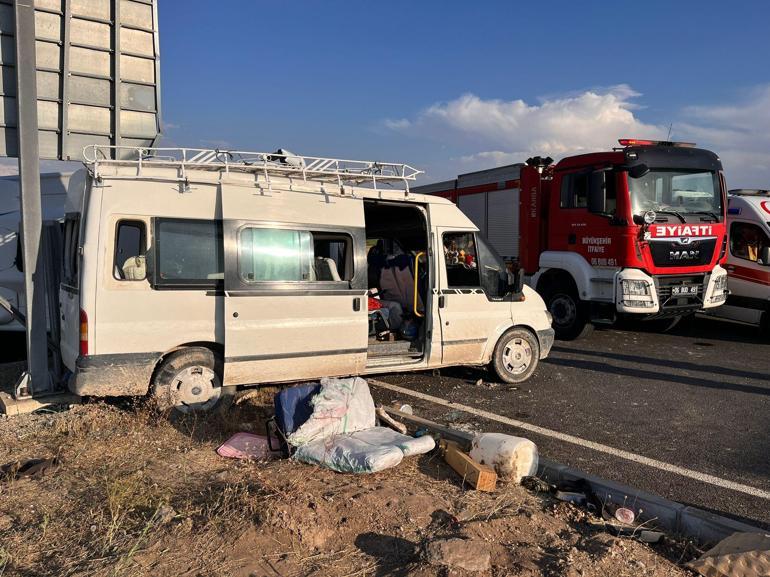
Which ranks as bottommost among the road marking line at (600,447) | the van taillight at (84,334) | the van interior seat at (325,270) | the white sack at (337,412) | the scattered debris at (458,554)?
the road marking line at (600,447)

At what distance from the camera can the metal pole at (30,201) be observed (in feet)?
17.7

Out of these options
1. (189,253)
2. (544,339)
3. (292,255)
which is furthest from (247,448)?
(544,339)

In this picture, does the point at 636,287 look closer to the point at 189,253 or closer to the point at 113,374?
the point at 189,253

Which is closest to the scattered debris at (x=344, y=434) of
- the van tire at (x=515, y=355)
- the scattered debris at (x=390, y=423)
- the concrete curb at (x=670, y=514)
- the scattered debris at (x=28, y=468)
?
the scattered debris at (x=390, y=423)

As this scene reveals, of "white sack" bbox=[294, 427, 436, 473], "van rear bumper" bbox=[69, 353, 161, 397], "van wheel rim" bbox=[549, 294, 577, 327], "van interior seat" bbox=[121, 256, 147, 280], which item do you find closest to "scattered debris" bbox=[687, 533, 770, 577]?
"white sack" bbox=[294, 427, 436, 473]

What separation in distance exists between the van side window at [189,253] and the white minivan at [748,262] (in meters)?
9.32

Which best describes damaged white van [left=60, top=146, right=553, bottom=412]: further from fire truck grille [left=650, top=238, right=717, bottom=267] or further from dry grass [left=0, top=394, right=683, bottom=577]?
fire truck grille [left=650, top=238, right=717, bottom=267]

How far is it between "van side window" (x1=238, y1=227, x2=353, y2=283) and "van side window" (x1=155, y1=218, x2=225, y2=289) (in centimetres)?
22

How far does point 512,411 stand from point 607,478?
1749 mm

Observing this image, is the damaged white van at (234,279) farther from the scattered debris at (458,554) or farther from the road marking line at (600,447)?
the scattered debris at (458,554)

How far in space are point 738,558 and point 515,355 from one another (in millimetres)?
4252

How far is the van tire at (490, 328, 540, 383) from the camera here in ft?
23.2

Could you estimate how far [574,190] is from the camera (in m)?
9.80

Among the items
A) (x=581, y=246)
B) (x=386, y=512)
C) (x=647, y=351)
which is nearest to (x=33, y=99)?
(x=386, y=512)
